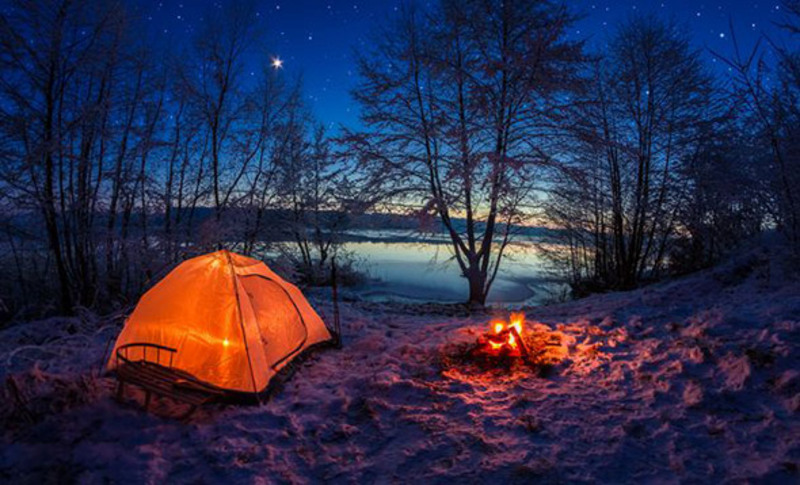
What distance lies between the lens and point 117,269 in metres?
10.2

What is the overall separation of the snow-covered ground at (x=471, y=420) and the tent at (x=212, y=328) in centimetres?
40

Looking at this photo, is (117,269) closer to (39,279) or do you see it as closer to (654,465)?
(39,279)

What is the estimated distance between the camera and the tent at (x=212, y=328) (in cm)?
424

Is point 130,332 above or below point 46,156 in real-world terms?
below

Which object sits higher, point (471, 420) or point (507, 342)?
point (507, 342)

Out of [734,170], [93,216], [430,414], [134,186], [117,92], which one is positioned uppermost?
[117,92]

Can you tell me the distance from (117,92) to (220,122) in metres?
2.78

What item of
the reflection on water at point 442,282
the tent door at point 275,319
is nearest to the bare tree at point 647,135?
the reflection on water at point 442,282

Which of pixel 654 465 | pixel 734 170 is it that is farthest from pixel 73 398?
pixel 734 170

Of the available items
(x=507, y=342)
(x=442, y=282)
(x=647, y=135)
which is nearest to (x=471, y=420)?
(x=507, y=342)

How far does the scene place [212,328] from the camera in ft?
14.4

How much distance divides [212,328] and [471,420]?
319cm

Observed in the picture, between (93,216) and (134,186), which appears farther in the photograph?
(134,186)

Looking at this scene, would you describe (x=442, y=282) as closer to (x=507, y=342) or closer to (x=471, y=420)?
(x=507, y=342)
